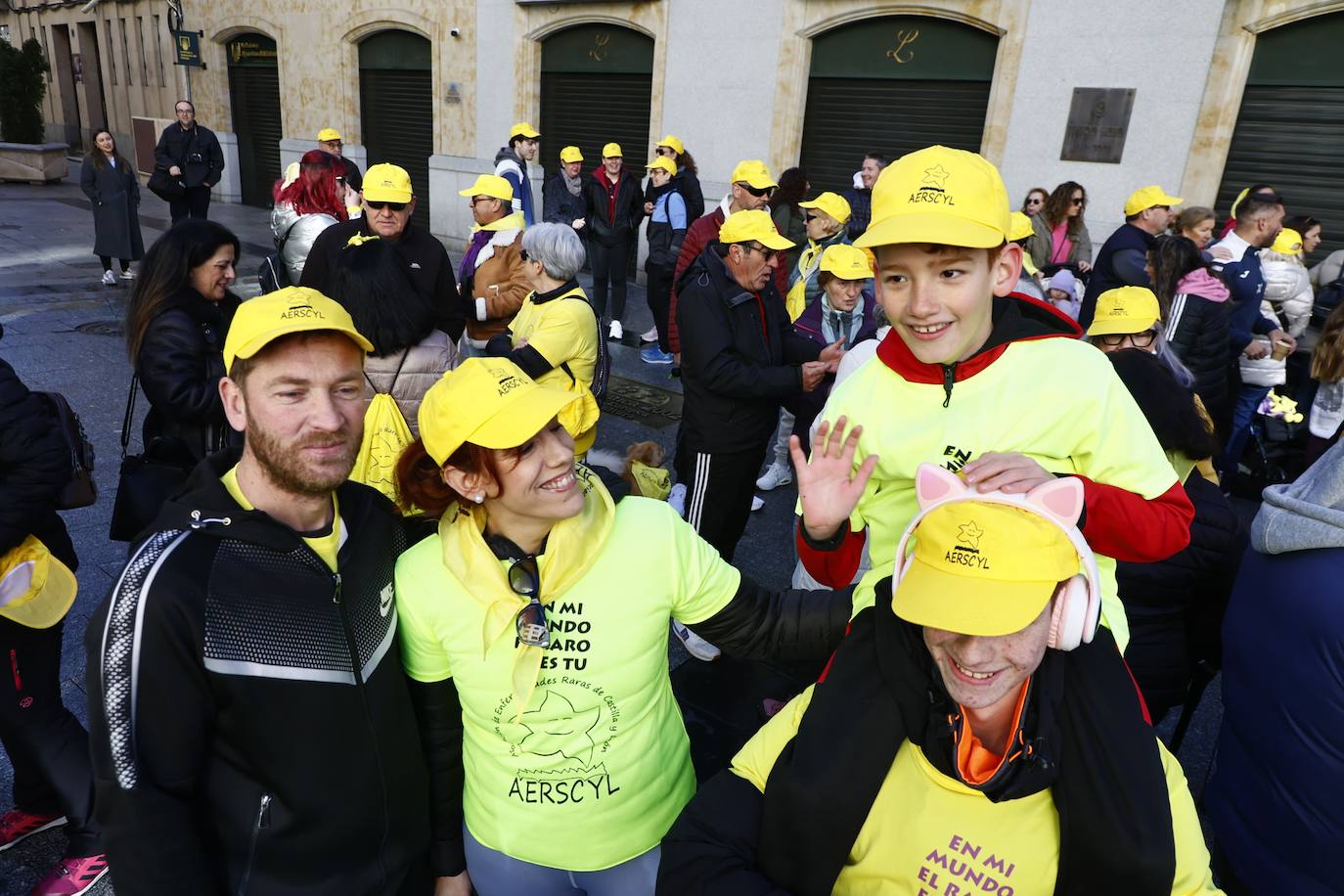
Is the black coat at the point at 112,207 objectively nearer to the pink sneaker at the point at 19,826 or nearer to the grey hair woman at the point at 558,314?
the grey hair woman at the point at 558,314

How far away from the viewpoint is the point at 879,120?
1100cm

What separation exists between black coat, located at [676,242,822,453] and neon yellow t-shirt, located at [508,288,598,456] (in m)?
0.46

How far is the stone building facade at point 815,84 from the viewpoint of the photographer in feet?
27.7

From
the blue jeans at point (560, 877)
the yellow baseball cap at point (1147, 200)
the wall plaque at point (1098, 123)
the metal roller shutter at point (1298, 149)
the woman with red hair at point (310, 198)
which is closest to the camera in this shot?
the blue jeans at point (560, 877)

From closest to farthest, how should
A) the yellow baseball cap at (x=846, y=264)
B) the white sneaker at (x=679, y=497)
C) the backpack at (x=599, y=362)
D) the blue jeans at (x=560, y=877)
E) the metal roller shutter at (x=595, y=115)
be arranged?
the blue jeans at (x=560, y=877)
the backpack at (x=599, y=362)
the white sneaker at (x=679, y=497)
the yellow baseball cap at (x=846, y=264)
the metal roller shutter at (x=595, y=115)

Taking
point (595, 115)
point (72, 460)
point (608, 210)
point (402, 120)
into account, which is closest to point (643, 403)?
point (608, 210)

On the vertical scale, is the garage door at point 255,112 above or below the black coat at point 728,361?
above

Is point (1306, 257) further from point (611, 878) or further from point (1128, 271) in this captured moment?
point (611, 878)

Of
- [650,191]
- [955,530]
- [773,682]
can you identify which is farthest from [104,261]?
[955,530]

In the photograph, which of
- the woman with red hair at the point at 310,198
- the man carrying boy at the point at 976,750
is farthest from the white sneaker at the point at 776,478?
the man carrying boy at the point at 976,750

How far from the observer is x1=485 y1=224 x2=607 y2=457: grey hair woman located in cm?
391

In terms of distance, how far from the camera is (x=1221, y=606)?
2.74 m

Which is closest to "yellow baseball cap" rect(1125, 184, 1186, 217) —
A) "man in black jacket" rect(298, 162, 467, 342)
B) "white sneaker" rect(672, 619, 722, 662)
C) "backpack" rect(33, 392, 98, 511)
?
"white sneaker" rect(672, 619, 722, 662)

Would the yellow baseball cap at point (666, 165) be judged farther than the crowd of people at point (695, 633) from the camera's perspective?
Yes
